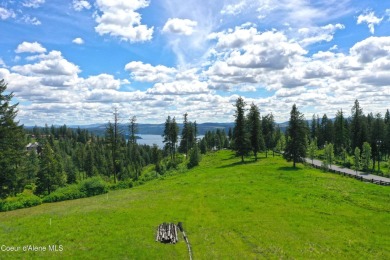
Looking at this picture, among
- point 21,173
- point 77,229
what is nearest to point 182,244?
point 77,229

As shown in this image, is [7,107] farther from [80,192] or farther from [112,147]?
[112,147]

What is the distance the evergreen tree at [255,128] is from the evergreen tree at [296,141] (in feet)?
32.9

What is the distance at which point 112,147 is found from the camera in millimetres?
60250

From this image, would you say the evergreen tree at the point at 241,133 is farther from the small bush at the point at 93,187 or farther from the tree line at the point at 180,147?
the small bush at the point at 93,187

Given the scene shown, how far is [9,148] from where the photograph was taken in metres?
37.1

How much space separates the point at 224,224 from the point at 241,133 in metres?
48.4

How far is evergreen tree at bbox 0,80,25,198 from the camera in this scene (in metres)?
36.3

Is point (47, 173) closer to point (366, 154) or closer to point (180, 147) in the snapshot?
point (180, 147)

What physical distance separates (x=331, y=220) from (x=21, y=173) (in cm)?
3669

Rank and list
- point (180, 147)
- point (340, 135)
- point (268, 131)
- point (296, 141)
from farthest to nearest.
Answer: point (180, 147) → point (268, 131) → point (340, 135) → point (296, 141)

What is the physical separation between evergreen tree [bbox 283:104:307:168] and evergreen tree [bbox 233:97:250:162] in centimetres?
1064

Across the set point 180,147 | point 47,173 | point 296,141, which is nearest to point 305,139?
point 296,141

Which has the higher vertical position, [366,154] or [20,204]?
[366,154]

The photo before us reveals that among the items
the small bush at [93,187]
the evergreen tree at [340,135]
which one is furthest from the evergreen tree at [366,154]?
the small bush at [93,187]
